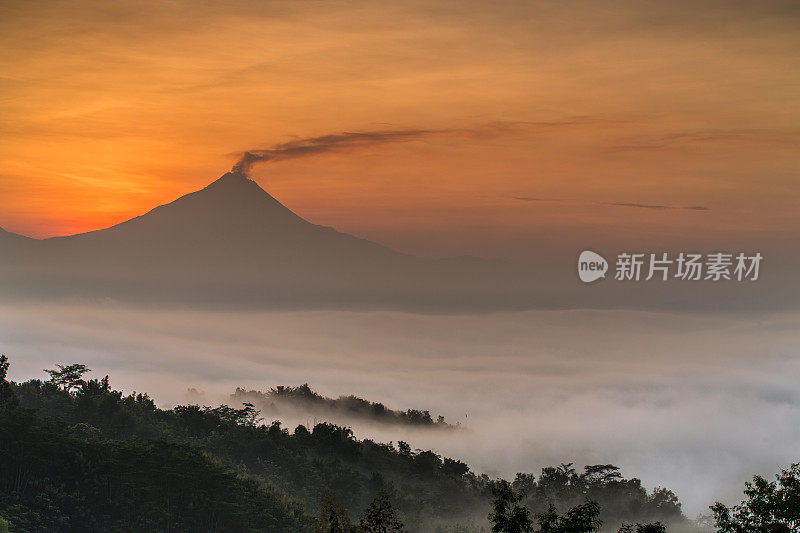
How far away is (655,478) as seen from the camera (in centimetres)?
19275

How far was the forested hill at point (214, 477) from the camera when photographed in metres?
44.2

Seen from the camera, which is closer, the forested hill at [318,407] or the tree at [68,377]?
the tree at [68,377]

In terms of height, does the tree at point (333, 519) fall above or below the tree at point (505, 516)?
below

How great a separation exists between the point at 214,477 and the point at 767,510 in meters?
30.1

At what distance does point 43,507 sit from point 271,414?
92.7 meters

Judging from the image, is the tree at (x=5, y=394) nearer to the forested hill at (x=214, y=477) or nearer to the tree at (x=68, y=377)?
the forested hill at (x=214, y=477)

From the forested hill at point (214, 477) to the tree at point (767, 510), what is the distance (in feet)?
12.9

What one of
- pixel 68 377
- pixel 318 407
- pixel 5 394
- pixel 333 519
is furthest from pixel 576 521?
pixel 318 407

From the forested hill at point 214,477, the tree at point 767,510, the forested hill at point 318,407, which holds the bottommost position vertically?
the forested hill at point 214,477

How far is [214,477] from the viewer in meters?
48.0

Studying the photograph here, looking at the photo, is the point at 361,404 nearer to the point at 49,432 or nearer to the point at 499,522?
the point at 49,432

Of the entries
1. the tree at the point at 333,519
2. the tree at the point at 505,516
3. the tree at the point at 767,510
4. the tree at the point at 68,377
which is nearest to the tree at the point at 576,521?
the tree at the point at 505,516

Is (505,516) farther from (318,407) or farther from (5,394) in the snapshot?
(318,407)

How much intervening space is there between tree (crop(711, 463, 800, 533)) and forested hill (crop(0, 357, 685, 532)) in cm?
393
